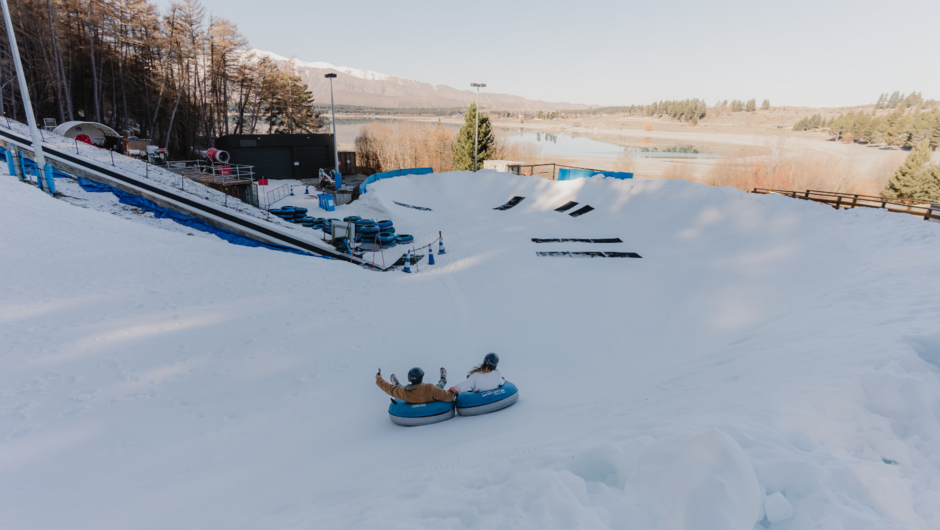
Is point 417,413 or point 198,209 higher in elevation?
point 198,209

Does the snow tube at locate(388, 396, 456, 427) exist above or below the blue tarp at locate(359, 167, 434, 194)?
below

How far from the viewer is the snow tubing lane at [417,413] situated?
19.4 feet

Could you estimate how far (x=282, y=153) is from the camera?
122 ft

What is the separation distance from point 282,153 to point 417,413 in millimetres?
37455

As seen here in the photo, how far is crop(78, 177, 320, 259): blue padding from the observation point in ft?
51.4

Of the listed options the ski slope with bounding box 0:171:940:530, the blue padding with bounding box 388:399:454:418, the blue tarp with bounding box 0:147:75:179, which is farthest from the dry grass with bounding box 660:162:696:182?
the blue tarp with bounding box 0:147:75:179

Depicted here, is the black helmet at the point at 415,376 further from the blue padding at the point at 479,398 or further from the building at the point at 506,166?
the building at the point at 506,166

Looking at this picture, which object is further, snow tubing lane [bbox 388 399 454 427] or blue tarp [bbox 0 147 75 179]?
blue tarp [bbox 0 147 75 179]

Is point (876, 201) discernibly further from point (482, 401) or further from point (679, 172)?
point (679, 172)

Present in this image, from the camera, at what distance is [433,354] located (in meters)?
8.45

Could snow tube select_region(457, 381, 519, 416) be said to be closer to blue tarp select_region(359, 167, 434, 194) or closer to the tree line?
blue tarp select_region(359, 167, 434, 194)

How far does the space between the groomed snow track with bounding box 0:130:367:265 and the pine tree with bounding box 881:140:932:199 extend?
49.7 meters

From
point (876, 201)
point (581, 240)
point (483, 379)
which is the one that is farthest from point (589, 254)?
point (876, 201)

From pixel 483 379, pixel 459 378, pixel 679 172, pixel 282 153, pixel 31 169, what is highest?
pixel 282 153
